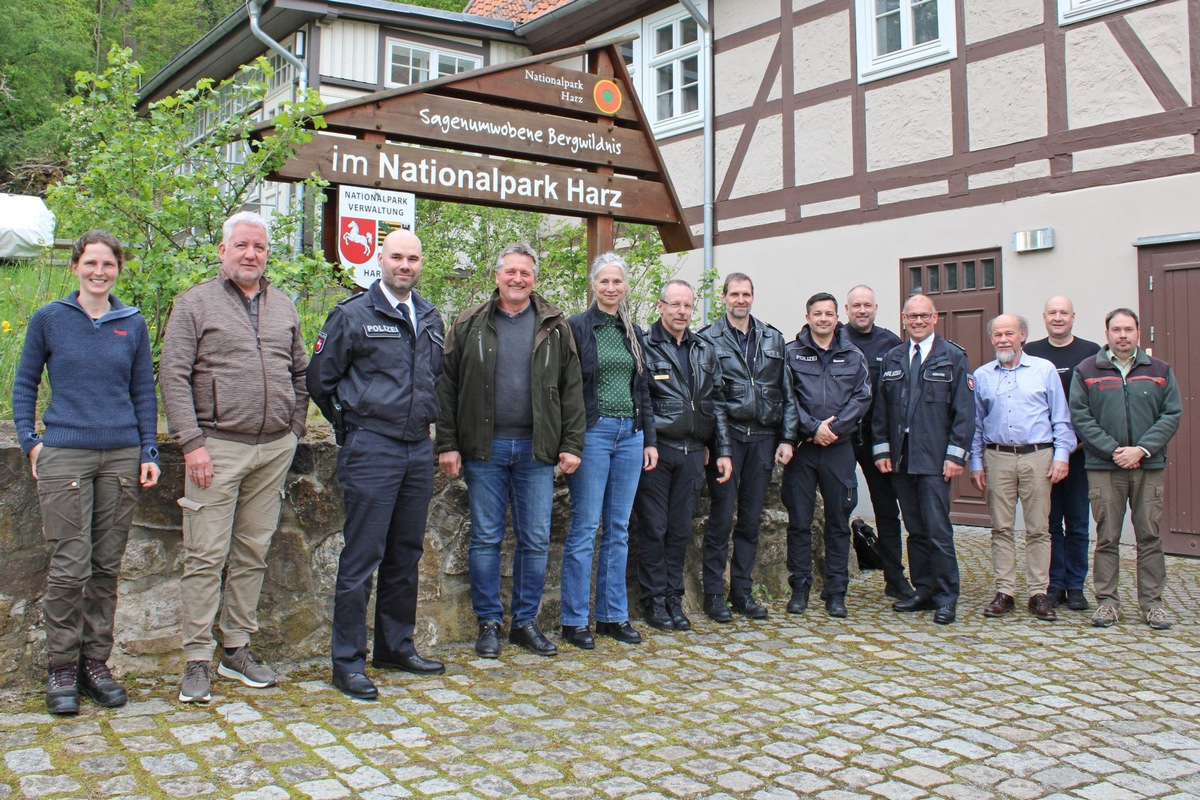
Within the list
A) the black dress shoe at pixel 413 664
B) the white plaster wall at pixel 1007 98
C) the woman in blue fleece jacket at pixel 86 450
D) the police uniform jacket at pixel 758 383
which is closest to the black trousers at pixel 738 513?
the police uniform jacket at pixel 758 383

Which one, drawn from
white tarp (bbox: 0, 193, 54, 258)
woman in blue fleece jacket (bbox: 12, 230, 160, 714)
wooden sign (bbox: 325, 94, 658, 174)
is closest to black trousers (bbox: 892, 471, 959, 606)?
wooden sign (bbox: 325, 94, 658, 174)

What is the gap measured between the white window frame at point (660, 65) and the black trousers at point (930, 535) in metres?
7.16

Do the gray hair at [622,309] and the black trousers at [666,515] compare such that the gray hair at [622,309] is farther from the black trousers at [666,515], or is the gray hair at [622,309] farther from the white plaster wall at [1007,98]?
the white plaster wall at [1007,98]

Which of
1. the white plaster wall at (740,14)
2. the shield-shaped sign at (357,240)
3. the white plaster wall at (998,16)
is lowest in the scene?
the shield-shaped sign at (357,240)

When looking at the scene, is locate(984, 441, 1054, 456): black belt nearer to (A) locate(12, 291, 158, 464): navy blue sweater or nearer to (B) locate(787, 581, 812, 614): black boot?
(B) locate(787, 581, 812, 614): black boot

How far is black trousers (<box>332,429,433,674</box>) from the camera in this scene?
159 inches

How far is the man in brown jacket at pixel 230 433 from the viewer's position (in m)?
3.74

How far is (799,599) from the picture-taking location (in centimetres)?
568

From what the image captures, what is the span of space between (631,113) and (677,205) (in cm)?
66

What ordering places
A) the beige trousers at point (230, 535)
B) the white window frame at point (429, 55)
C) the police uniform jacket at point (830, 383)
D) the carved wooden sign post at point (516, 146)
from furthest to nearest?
the white window frame at point (429, 55) → the police uniform jacket at point (830, 383) → the carved wooden sign post at point (516, 146) → the beige trousers at point (230, 535)

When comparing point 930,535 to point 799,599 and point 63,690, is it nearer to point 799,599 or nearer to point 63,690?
point 799,599

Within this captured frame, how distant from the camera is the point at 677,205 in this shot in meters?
6.86

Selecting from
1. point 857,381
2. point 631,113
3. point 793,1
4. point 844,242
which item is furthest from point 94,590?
point 793,1

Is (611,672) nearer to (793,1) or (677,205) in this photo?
(677,205)
